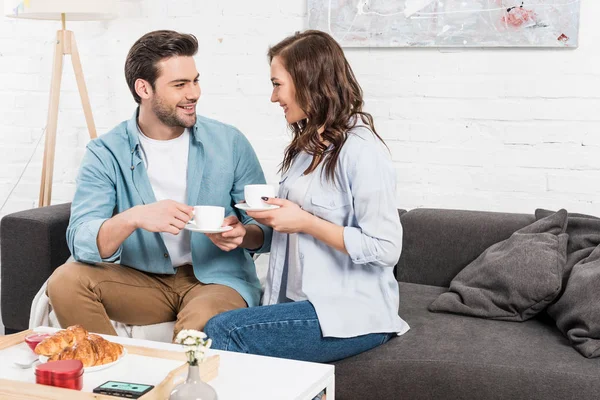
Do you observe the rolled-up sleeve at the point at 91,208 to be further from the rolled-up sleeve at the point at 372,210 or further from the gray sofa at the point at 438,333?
the rolled-up sleeve at the point at 372,210

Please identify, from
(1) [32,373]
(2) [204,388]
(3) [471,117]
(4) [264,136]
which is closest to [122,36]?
(4) [264,136]

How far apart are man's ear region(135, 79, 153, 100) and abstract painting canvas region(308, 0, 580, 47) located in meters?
0.96

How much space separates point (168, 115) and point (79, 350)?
0.96m

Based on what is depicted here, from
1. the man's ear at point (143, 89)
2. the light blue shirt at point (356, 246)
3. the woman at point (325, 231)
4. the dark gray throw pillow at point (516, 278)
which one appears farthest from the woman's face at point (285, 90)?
the dark gray throw pillow at point (516, 278)

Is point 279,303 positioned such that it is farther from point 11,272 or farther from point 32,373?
point 11,272

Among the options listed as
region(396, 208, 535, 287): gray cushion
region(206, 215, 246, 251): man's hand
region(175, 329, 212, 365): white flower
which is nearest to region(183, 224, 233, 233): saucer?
region(206, 215, 246, 251): man's hand

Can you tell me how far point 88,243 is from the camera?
235cm

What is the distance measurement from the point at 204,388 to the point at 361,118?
39.3 inches

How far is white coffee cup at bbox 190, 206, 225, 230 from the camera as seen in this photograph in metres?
2.05

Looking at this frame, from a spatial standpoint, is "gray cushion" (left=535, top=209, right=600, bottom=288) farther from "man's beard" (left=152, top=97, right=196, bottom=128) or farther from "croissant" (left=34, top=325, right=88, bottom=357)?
"croissant" (left=34, top=325, right=88, bottom=357)

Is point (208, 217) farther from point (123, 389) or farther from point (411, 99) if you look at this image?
point (411, 99)

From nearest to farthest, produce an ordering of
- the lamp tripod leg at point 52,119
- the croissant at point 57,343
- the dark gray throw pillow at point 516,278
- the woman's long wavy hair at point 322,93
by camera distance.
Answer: the croissant at point 57,343 → the woman's long wavy hair at point 322,93 → the dark gray throw pillow at point 516,278 → the lamp tripod leg at point 52,119

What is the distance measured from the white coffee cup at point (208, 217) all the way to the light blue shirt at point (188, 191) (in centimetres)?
42

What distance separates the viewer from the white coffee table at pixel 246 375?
1.66m
